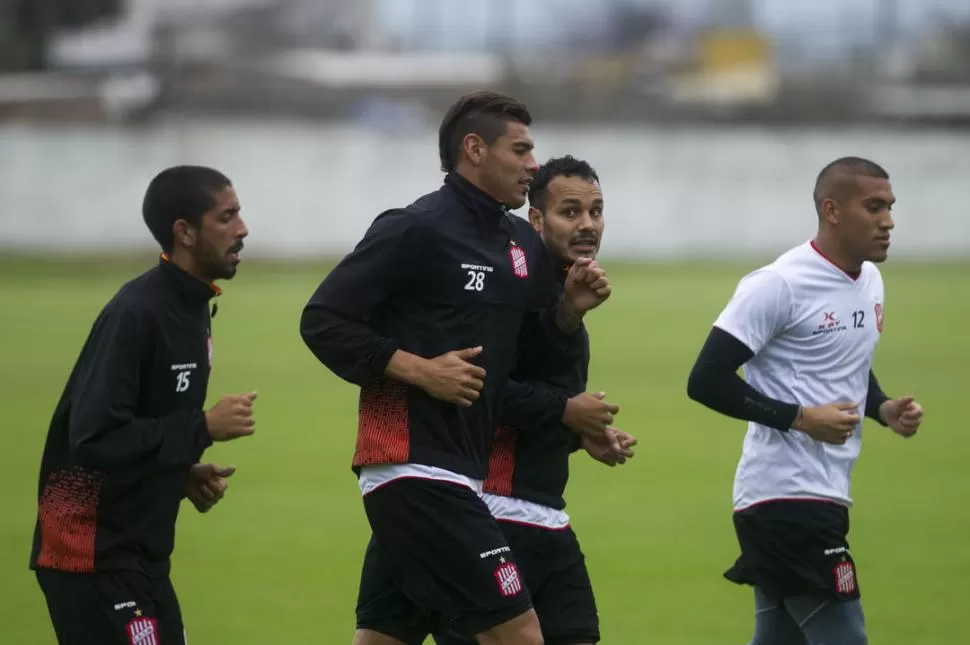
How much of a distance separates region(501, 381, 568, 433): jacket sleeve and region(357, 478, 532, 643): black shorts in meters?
0.44

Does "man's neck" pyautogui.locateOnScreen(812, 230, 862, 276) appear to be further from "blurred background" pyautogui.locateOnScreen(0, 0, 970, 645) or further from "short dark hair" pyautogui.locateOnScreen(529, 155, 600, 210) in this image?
"blurred background" pyautogui.locateOnScreen(0, 0, 970, 645)

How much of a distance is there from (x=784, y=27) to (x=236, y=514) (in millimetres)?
41757

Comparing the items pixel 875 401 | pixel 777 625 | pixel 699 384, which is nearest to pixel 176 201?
pixel 699 384

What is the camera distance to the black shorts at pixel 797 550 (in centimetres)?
588

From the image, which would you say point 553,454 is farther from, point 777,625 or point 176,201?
point 176,201

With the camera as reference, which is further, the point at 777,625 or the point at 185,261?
the point at 777,625

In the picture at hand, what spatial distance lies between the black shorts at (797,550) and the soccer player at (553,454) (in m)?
0.69

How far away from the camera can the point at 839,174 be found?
6.29 m

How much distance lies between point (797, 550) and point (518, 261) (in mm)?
1624

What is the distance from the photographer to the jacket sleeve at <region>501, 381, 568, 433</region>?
5531mm

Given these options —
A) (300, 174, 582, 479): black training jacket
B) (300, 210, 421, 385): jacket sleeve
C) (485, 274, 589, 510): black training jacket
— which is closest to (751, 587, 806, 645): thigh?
(485, 274, 589, 510): black training jacket

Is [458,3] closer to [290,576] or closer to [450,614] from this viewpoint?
[290,576]

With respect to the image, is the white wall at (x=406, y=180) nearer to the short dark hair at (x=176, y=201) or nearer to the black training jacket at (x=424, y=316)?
the short dark hair at (x=176, y=201)

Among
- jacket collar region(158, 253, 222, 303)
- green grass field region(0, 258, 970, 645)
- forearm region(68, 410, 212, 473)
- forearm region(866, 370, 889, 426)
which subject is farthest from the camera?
green grass field region(0, 258, 970, 645)
